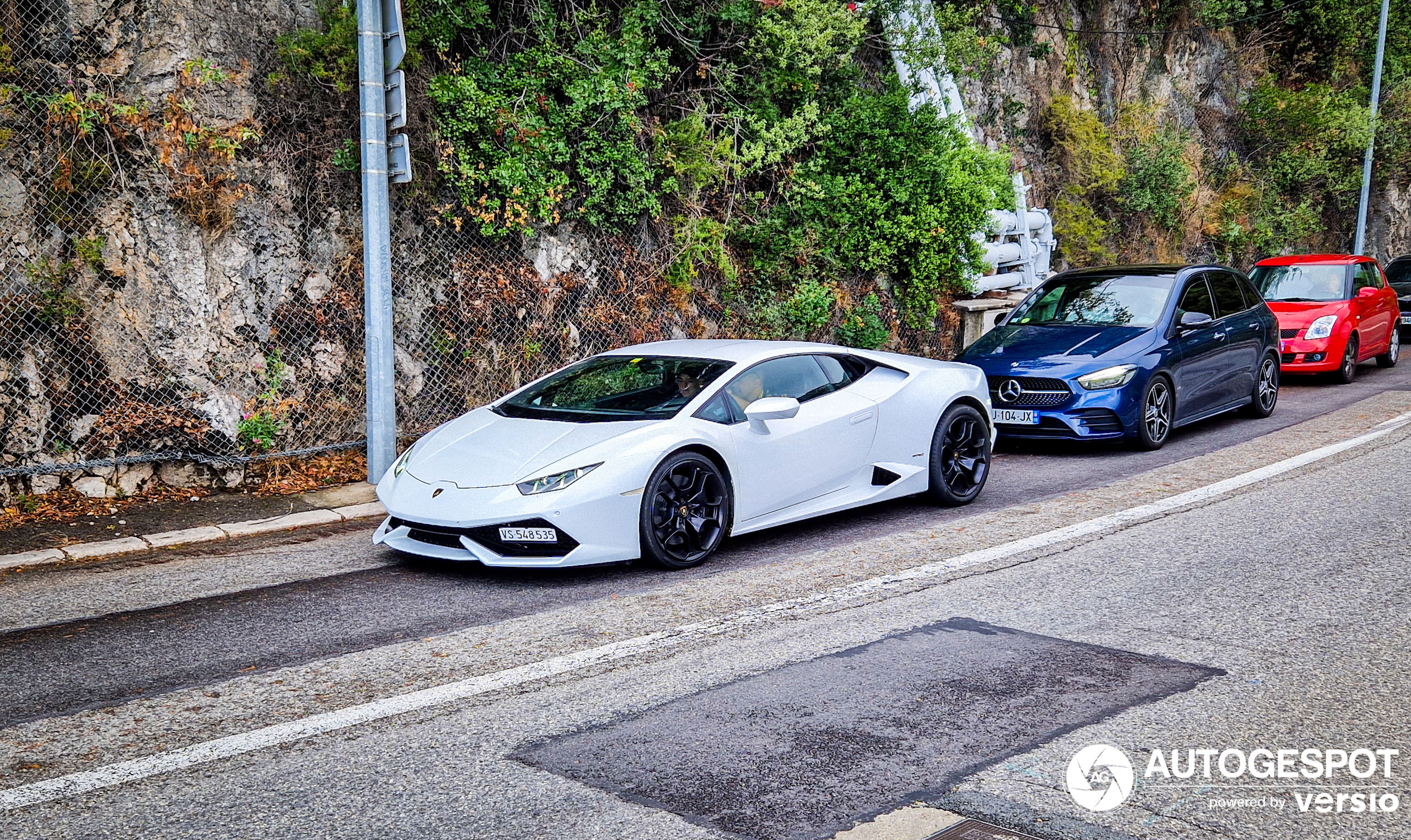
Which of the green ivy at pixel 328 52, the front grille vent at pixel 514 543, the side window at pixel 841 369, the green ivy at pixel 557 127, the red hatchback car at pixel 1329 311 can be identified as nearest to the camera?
the front grille vent at pixel 514 543

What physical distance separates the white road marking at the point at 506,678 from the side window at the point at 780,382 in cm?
145

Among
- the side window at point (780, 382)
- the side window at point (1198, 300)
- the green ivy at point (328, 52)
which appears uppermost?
the green ivy at point (328, 52)

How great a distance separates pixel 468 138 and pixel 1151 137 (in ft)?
55.2

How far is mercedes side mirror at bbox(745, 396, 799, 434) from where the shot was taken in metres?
6.77

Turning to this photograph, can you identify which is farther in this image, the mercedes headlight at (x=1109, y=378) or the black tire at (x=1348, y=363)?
the black tire at (x=1348, y=363)

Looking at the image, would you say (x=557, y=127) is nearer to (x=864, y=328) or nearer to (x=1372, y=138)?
(x=864, y=328)

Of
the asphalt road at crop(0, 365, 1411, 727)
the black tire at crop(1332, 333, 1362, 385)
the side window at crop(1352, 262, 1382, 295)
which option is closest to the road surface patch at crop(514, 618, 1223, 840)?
the asphalt road at crop(0, 365, 1411, 727)

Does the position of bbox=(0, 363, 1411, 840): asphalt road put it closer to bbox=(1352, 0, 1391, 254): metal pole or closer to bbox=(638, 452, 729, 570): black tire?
bbox=(638, 452, 729, 570): black tire

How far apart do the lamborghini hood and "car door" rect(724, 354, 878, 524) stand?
69 cm

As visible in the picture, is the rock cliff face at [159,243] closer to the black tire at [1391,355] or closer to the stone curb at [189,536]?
the stone curb at [189,536]

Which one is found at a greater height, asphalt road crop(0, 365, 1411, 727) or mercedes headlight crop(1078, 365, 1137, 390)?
mercedes headlight crop(1078, 365, 1137, 390)

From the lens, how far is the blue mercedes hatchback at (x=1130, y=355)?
10250mm

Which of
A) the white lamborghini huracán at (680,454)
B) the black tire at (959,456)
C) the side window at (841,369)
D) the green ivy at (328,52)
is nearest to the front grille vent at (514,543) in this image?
the white lamborghini huracán at (680,454)

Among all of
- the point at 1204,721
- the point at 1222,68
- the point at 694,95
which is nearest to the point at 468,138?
the point at 694,95
